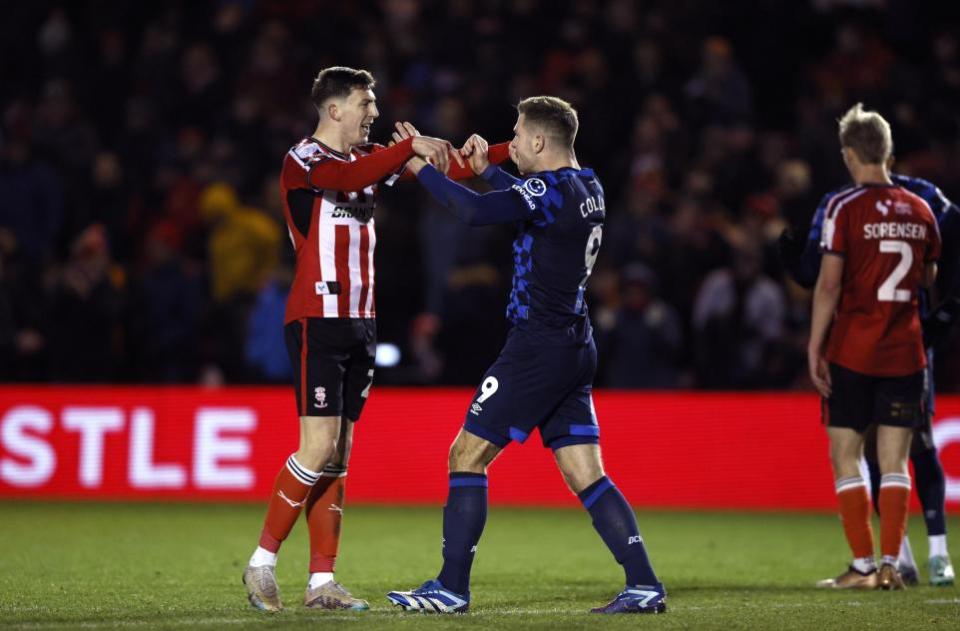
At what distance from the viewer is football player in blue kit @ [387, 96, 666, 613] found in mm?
6695

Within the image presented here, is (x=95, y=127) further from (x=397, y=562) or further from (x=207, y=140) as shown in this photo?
(x=397, y=562)

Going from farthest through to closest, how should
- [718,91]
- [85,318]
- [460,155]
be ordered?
[718,91] → [85,318] → [460,155]

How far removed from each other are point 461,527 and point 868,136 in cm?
316

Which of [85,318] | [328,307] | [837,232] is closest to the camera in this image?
[328,307]

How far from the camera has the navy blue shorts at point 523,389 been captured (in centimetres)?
671

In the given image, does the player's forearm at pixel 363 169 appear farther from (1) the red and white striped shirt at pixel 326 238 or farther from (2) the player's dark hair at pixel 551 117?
(2) the player's dark hair at pixel 551 117

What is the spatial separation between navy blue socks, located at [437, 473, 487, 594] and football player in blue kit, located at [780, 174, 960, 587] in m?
2.57

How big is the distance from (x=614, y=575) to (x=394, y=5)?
389 inches

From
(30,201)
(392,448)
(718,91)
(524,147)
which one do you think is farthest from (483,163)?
(30,201)

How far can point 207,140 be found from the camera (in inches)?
655

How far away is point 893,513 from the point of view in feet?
26.3

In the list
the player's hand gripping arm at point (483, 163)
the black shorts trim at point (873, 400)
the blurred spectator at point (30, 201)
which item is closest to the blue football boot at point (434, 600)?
the player's hand gripping arm at point (483, 163)

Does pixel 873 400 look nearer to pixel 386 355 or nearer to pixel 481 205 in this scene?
pixel 481 205

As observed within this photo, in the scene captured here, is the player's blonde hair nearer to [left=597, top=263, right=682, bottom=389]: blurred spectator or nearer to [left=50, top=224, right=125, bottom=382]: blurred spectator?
[left=597, top=263, right=682, bottom=389]: blurred spectator
